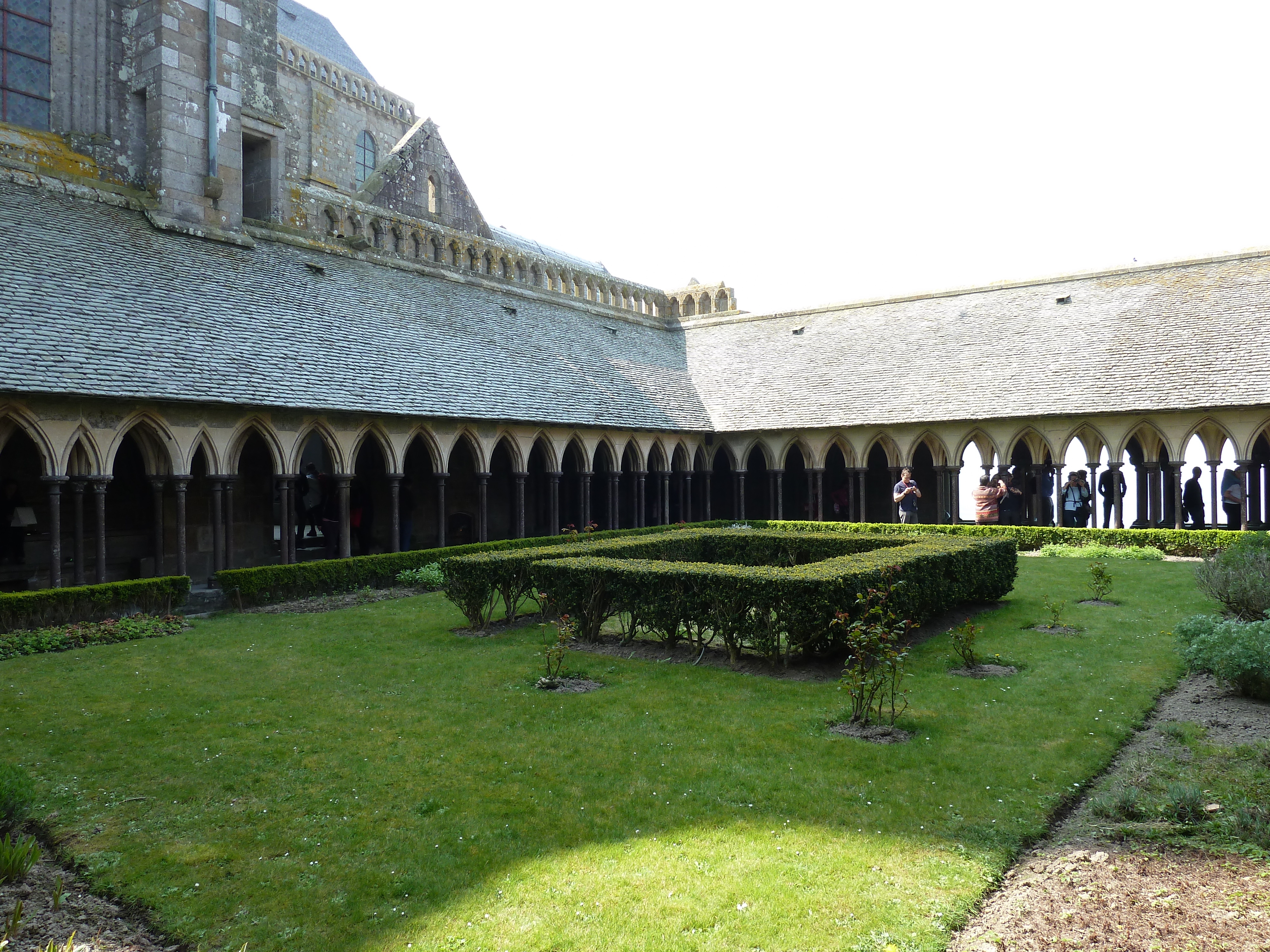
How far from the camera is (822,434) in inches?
985

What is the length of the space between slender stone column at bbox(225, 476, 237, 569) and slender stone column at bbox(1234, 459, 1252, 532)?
21.2 meters

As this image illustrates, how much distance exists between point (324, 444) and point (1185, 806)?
15328 mm

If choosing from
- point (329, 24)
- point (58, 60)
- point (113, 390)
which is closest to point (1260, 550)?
point (113, 390)

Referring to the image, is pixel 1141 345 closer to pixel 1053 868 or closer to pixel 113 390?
pixel 1053 868

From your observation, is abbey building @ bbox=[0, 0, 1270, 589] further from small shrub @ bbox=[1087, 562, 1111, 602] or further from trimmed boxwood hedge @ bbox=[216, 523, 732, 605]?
small shrub @ bbox=[1087, 562, 1111, 602]

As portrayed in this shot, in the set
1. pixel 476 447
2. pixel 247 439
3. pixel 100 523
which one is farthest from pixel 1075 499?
pixel 100 523

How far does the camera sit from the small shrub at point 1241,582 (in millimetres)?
9977

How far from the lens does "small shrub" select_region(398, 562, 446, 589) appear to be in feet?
51.8

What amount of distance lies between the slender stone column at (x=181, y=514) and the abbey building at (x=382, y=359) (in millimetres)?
78

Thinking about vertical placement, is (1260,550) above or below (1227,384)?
below

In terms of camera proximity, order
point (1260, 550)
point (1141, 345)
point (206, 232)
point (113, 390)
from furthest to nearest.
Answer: point (1141, 345), point (206, 232), point (113, 390), point (1260, 550)

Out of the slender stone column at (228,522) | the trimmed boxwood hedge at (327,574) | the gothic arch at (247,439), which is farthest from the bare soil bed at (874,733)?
the gothic arch at (247,439)

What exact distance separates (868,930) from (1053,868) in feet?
4.19

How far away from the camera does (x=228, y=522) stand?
14.9 m
